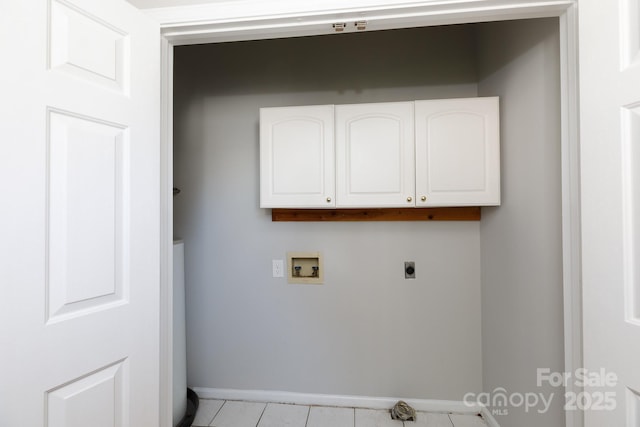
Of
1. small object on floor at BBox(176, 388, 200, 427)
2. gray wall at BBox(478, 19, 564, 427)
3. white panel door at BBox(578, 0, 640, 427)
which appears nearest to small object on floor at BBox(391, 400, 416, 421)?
gray wall at BBox(478, 19, 564, 427)

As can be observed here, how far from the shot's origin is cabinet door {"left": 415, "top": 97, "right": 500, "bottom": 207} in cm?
158

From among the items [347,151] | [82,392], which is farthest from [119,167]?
[347,151]

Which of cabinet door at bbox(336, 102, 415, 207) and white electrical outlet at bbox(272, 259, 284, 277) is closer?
cabinet door at bbox(336, 102, 415, 207)

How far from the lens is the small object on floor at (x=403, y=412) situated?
1780mm

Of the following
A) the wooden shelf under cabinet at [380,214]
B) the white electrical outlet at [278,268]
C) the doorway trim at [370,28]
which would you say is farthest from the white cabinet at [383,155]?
the doorway trim at [370,28]

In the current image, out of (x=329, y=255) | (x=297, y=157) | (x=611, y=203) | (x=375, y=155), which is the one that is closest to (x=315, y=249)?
(x=329, y=255)

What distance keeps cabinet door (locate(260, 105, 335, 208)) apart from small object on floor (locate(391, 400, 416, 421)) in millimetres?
1355

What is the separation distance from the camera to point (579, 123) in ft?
3.00

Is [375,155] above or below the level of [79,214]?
above

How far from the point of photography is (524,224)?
1397mm

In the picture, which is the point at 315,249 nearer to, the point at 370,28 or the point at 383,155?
the point at 383,155

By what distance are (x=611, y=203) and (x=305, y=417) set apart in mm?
1906

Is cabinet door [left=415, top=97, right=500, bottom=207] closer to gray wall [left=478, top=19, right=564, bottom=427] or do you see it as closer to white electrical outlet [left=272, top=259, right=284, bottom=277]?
gray wall [left=478, top=19, right=564, bottom=427]

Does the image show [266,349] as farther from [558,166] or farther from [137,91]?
[558,166]
